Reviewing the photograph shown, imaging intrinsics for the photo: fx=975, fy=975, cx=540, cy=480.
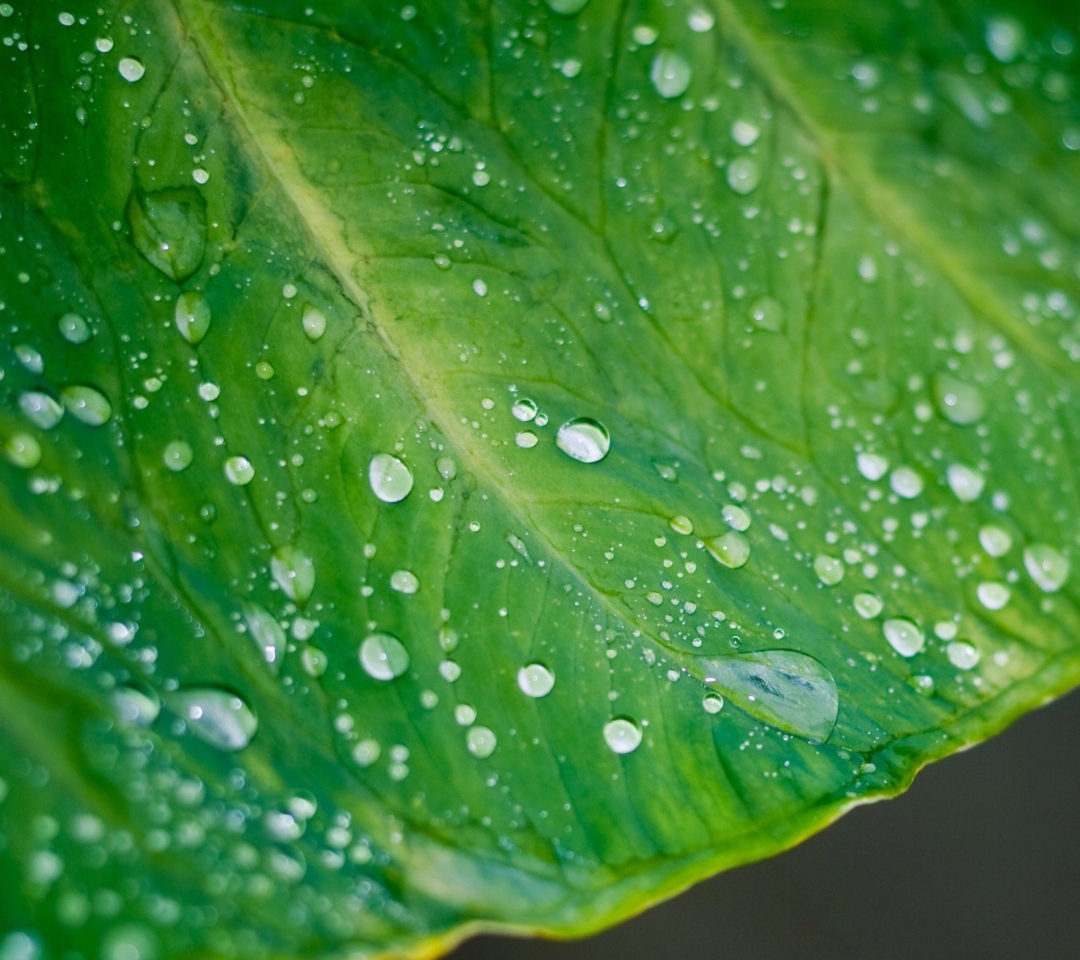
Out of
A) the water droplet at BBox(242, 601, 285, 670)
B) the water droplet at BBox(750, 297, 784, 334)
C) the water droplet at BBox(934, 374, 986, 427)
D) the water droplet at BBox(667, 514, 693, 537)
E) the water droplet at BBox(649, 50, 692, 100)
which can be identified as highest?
the water droplet at BBox(649, 50, 692, 100)

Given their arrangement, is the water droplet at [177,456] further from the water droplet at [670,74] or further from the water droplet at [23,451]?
the water droplet at [670,74]

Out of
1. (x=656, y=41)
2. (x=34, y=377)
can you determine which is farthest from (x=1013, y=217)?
(x=34, y=377)

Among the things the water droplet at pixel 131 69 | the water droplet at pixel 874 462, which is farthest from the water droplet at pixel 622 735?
the water droplet at pixel 131 69

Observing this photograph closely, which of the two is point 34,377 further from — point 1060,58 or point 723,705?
point 1060,58

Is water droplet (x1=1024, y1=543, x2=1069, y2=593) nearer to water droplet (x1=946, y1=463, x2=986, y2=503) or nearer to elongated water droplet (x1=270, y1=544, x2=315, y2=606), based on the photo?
water droplet (x1=946, y1=463, x2=986, y2=503)

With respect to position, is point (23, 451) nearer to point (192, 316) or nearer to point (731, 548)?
point (192, 316)

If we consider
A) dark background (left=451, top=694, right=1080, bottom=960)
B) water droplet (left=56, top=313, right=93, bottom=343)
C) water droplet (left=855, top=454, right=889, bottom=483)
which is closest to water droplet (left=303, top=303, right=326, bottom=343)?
water droplet (left=56, top=313, right=93, bottom=343)

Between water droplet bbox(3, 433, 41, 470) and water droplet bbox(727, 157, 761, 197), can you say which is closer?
water droplet bbox(3, 433, 41, 470)

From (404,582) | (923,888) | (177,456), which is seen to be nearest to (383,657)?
(404,582)
